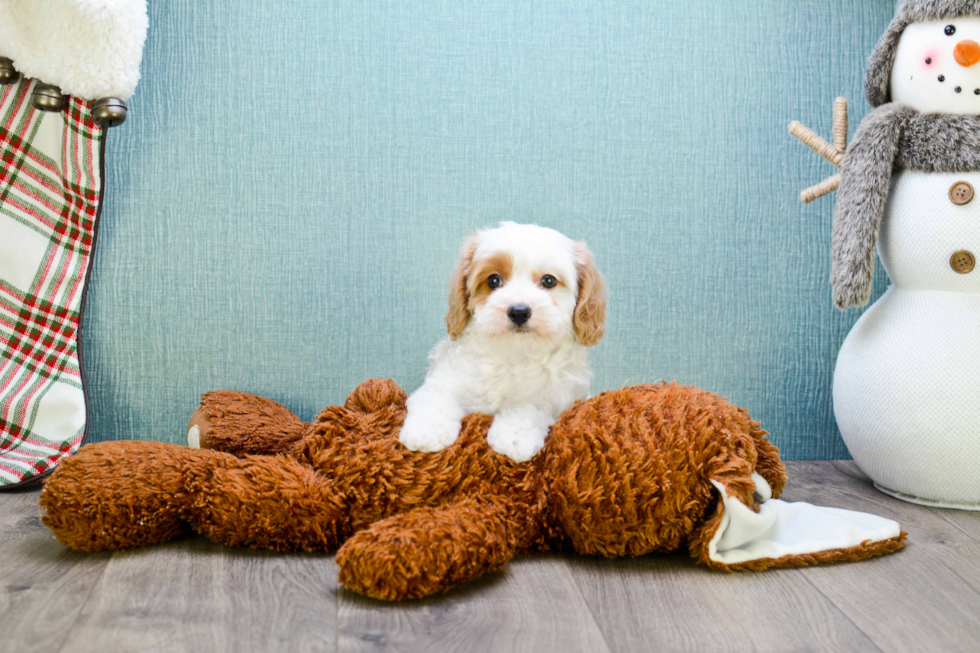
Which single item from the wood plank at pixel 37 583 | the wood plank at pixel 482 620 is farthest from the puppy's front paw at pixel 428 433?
the wood plank at pixel 37 583

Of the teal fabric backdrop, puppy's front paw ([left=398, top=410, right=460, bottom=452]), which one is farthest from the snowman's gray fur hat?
puppy's front paw ([left=398, top=410, right=460, bottom=452])

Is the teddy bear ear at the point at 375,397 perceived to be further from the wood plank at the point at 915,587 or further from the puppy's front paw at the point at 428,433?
the wood plank at the point at 915,587

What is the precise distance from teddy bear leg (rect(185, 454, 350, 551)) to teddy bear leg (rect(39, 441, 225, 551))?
3 cm

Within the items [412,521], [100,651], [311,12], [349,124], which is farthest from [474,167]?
[100,651]

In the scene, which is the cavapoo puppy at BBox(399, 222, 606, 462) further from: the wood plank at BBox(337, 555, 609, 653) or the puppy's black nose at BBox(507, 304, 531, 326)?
the wood plank at BBox(337, 555, 609, 653)

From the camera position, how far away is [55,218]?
1.63 metres

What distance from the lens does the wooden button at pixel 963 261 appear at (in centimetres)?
150

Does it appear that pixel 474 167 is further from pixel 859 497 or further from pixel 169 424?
pixel 859 497

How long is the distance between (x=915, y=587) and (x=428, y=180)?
1.22 metres

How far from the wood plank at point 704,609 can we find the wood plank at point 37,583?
0.71 m

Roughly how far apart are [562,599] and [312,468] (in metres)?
0.47

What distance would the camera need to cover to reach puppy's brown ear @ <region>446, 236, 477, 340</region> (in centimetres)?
139

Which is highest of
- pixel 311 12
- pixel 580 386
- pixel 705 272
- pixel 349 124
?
pixel 311 12

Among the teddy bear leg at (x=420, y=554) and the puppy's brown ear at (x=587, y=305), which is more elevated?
the puppy's brown ear at (x=587, y=305)
